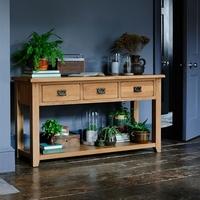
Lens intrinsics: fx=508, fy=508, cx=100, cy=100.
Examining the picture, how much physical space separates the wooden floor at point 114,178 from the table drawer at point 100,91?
0.61 meters

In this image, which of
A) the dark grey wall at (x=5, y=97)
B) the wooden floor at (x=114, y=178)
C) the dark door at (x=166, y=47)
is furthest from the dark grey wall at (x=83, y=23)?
the dark door at (x=166, y=47)

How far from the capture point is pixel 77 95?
4719 millimetres

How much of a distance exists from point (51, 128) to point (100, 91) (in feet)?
1.91

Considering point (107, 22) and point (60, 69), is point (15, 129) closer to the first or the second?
point (60, 69)

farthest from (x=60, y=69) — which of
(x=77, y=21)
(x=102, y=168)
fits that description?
(x=102, y=168)

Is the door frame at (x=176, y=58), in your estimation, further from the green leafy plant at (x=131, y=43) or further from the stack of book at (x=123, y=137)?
the stack of book at (x=123, y=137)

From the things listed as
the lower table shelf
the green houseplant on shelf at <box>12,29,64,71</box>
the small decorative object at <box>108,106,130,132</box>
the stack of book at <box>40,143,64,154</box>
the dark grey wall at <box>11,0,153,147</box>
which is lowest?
the lower table shelf

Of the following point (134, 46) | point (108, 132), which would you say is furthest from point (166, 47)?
point (108, 132)

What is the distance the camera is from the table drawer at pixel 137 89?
16.4ft

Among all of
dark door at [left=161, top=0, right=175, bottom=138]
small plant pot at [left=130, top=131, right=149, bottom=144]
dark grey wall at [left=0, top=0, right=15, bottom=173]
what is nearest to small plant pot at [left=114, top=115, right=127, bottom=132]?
small plant pot at [left=130, top=131, right=149, bottom=144]

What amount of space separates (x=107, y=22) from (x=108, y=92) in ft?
3.21

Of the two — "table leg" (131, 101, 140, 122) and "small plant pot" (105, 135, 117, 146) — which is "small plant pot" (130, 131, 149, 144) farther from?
"table leg" (131, 101, 140, 122)

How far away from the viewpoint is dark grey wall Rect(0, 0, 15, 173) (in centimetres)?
429

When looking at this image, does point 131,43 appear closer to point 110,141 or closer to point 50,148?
point 110,141
